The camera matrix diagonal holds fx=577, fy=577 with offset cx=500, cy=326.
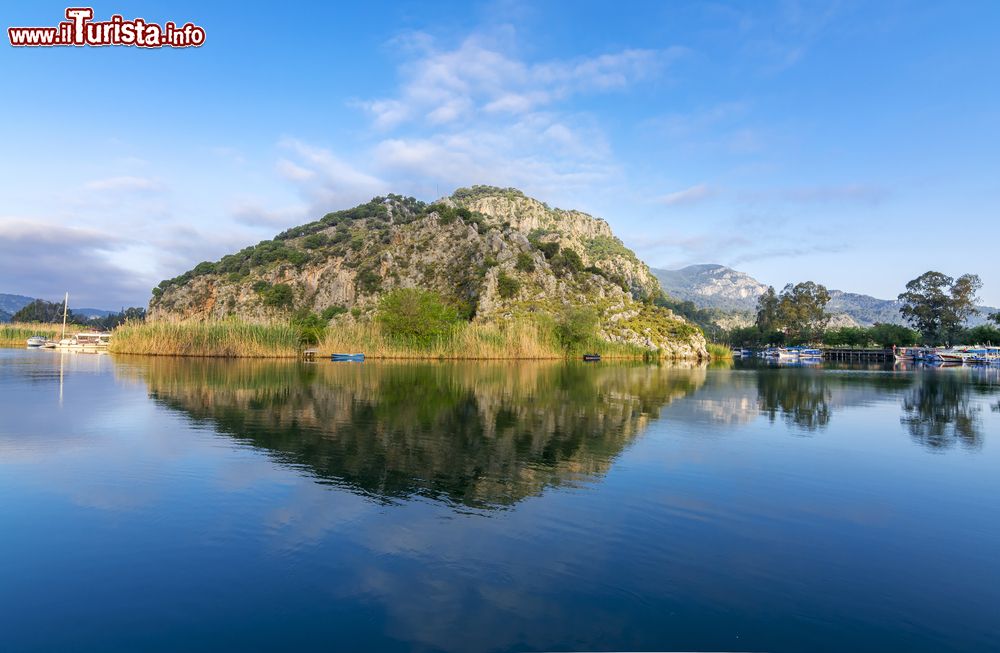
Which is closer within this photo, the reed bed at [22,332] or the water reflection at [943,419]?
the water reflection at [943,419]

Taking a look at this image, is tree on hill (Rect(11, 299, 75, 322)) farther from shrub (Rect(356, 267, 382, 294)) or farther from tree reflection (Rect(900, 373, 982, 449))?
tree reflection (Rect(900, 373, 982, 449))

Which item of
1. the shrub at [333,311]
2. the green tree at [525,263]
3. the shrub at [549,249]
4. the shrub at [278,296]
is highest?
the shrub at [549,249]

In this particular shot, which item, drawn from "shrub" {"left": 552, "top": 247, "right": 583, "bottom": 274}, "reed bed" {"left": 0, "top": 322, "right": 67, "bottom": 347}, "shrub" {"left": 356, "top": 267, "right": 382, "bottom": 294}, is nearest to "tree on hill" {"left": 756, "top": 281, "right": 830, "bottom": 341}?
"shrub" {"left": 552, "top": 247, "right": 583, "bottom": 274}

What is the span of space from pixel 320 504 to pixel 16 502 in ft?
16.1

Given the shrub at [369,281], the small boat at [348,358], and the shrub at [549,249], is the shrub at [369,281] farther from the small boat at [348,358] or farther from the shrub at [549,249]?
the small boat at [348,358]

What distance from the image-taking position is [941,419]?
23.3 m

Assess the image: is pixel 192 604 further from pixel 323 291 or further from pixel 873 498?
pixel 323 291

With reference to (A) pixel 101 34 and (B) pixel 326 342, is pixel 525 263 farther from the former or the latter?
(A) pixel 101 34

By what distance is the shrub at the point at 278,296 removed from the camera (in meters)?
123

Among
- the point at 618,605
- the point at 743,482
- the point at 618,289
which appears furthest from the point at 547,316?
the point at 618,605

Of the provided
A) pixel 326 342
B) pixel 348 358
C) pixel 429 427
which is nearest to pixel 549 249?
pixel 326 342

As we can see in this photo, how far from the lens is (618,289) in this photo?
11556 centimetres

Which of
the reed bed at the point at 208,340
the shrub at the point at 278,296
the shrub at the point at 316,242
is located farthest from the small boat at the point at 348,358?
the shrub at the point at 316,242

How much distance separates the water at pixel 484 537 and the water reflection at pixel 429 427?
5.3 inches
